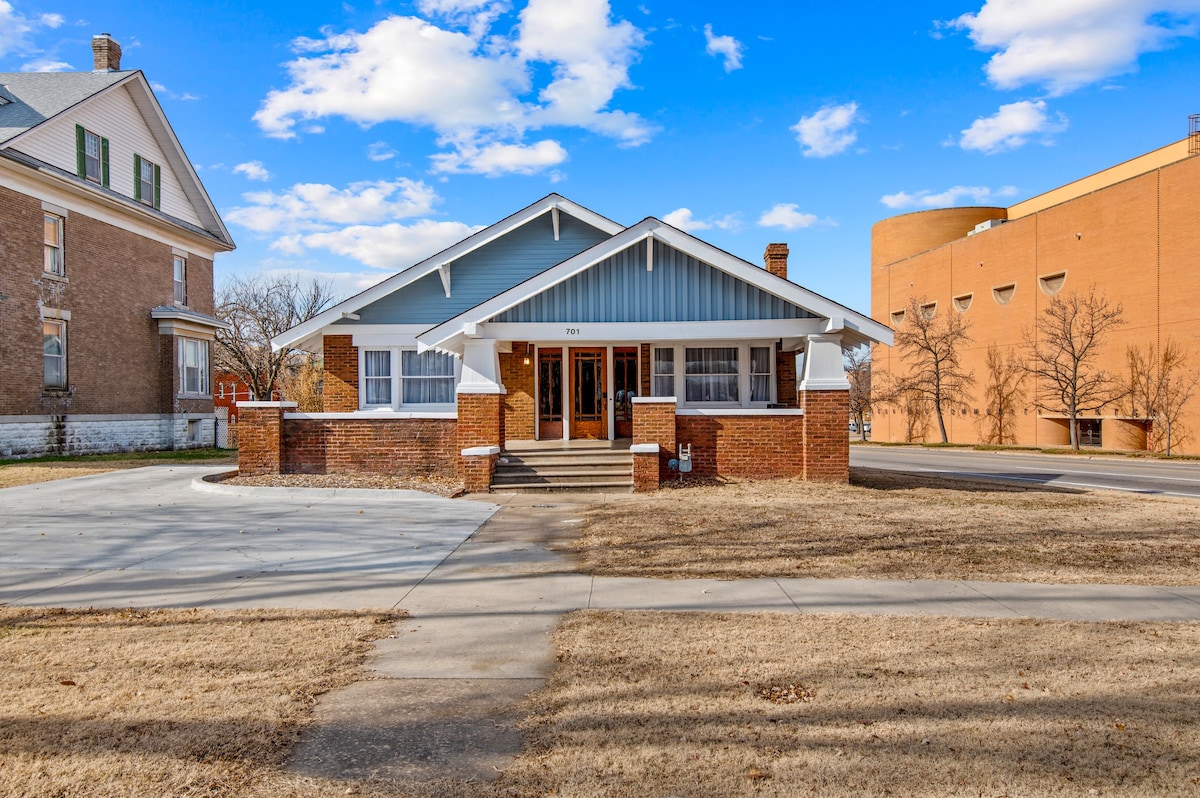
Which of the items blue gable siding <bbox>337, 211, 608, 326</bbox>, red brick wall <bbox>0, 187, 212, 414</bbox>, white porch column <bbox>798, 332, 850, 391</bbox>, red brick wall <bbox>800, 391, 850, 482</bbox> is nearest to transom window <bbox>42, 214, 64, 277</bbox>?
red brick wall <bbox>0, 187, 212, 414</bbox>

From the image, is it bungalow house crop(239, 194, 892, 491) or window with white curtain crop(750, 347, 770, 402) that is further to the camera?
window with white curtain crop(750, 347, 770, 402)

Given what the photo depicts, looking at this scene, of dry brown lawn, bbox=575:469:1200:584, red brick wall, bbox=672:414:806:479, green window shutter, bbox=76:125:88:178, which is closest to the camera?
dry brown lawn, bbox=575:469:1200:584

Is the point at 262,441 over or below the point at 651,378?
below

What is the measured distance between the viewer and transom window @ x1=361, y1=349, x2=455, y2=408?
18562 mm

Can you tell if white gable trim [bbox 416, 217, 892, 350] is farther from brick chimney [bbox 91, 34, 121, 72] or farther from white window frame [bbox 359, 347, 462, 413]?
brick chimney [bbox 91, 34, 121, 72]

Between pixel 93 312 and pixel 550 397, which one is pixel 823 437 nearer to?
pixel 550 397

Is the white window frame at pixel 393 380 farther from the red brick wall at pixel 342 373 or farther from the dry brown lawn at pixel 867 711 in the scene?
the dry brown lawn at pixel 867 711

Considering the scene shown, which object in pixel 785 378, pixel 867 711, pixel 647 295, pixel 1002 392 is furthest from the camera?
pixel 1002 392

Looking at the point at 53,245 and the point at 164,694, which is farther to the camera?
the point at 53,245

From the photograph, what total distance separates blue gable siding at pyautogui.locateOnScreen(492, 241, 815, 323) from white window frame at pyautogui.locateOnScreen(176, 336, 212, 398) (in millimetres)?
19516

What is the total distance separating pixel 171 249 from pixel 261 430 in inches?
705

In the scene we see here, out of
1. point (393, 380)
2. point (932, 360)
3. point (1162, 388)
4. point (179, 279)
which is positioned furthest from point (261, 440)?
point (932, 360)

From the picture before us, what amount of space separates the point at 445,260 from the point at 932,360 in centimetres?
3820

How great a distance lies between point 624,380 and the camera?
712 inches
